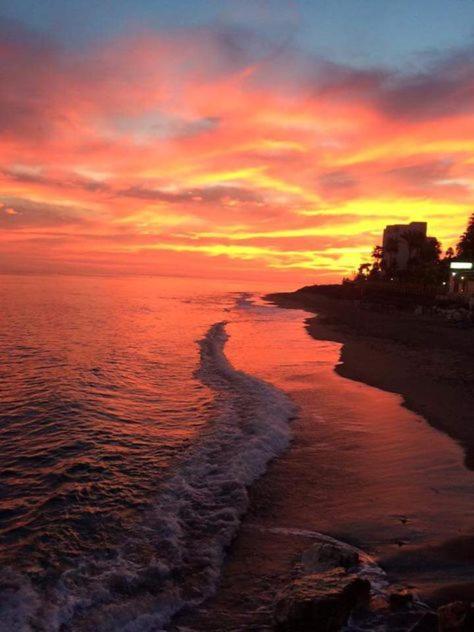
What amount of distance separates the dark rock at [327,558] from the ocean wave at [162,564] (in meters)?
1.15

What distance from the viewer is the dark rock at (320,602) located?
4.45 m

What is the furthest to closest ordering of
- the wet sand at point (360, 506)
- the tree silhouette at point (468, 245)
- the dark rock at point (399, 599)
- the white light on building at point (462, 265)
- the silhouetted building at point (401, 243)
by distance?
the silhouetted building at point (401, 243), the tree silhouette at point (468, 245), the white light on building at point (462, 265), the wet sand at point (360, 506), the dark rock at point (399, 599)

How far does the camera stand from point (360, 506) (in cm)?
746

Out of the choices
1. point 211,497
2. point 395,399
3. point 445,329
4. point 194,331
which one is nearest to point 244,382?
point 395,399

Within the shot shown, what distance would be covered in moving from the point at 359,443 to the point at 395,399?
5.00 m

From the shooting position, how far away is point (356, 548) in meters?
6.21

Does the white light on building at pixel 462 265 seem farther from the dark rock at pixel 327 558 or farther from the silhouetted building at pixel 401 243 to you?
the dark rock at pixel 327 558

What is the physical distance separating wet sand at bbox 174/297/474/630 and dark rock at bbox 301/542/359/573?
11.2 inches

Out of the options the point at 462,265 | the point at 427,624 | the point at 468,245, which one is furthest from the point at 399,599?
the point at 468,245

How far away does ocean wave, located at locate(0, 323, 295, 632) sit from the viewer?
507cm

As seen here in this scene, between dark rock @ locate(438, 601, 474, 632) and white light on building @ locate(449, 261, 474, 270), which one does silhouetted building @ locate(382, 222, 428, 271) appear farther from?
dark rock @ locate(438, 601, 474, 632)

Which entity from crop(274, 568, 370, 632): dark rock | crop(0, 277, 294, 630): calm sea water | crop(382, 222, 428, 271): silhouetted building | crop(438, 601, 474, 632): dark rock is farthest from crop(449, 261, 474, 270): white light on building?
crop(438, 601, 474, 632): dark rock

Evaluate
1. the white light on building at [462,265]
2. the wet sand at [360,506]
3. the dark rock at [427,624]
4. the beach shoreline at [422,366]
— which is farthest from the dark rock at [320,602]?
the white light on building at [462,265]

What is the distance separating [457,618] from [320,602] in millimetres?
1211
